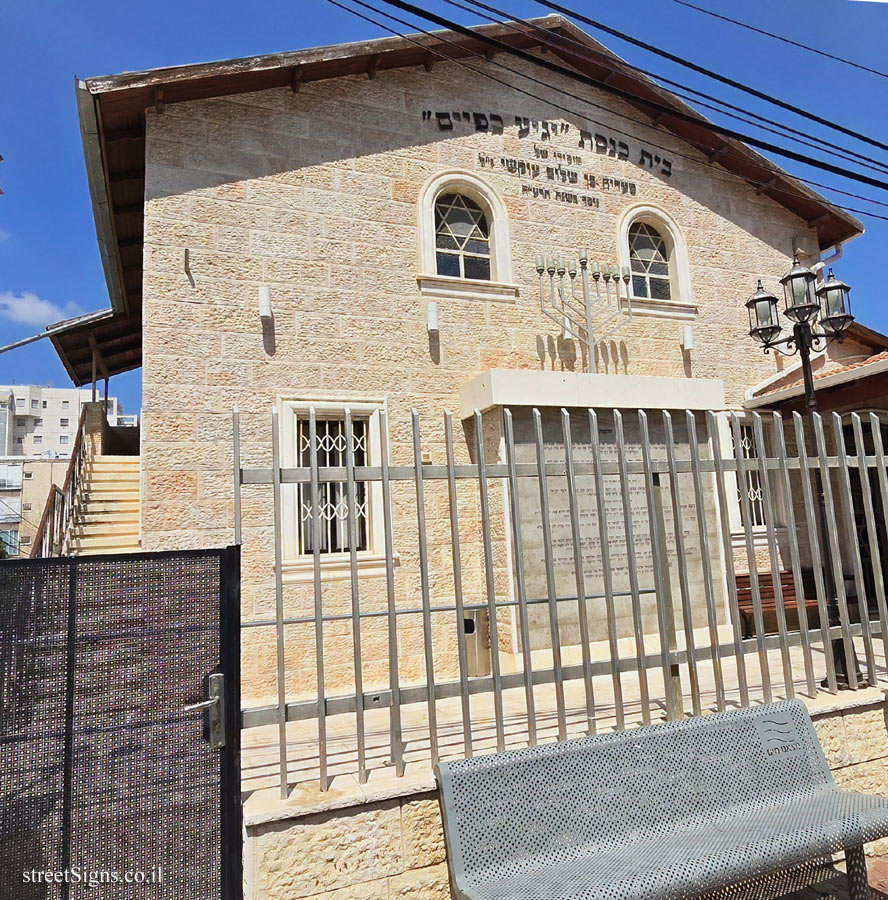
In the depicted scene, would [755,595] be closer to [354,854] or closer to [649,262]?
[354,854]

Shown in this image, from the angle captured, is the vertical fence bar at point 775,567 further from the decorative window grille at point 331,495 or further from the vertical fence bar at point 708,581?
the decorative window grille at point 331,495

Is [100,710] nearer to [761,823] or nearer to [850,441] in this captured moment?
[761,823]

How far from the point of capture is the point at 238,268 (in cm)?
708

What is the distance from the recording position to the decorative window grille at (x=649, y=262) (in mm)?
9414

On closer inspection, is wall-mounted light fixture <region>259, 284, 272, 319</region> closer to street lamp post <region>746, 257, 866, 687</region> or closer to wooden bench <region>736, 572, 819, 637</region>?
street lamp post <region>746, 257, 866, 687</region>

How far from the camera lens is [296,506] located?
22.9 ft

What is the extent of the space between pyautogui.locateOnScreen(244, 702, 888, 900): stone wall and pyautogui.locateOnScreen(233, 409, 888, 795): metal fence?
20cm

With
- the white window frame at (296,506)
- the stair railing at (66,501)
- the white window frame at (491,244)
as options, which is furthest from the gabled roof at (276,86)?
the white window frame at (296,506)

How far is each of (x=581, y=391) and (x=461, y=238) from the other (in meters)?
2.72

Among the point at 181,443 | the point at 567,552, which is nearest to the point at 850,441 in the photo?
the point at 567,552

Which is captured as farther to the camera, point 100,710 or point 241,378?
point 241,378

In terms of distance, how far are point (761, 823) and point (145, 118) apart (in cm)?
818

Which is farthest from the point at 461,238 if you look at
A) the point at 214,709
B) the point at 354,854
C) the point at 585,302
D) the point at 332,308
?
the point at 354,854

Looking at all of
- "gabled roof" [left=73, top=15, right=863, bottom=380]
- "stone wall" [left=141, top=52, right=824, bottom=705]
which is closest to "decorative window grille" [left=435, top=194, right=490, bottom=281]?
"stone wall" [left=141, top=52, right=824, bottom=705]
